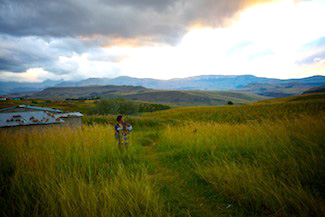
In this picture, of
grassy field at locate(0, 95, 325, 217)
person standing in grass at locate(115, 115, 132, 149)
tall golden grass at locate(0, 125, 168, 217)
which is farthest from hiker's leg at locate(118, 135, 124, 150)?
tall golden grass at locate(0, 125, 168, 217)

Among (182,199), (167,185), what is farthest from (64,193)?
(167,185)

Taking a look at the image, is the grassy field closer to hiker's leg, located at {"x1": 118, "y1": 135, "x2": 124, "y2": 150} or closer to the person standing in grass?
hiker's leg, located at {"x1": 118, "y1": 135, "x2": 124, "y2": 150}

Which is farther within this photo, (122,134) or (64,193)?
(122,134)

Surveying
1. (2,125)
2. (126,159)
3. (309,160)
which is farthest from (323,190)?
(2,125)

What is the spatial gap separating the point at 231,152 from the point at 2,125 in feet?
45.4

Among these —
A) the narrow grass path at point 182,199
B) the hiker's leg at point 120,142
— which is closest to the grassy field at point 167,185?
the narrow grass path at point 182,199

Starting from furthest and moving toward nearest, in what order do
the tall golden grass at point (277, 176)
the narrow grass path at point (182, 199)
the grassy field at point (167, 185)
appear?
the narrow grass path at point (182, 199)
the tall golden grass at point (277, 176)
the grassy field at point (167, 185)

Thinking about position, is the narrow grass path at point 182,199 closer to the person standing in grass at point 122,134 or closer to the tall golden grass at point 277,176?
the tall golden grass at point 277,176

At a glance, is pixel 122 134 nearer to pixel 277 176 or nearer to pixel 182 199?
pixel 182 199

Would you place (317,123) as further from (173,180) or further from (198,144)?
(173,180)

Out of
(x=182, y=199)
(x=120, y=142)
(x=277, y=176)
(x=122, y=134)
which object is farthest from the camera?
(x=122, y=134)

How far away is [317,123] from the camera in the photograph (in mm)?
5066

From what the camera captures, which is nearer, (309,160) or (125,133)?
(309,160)

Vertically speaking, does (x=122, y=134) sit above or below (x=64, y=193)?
below
